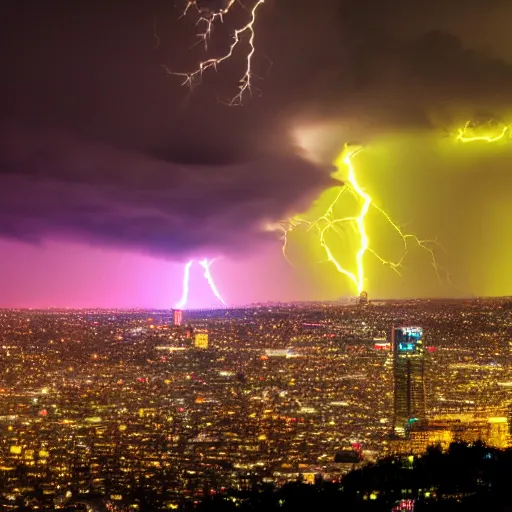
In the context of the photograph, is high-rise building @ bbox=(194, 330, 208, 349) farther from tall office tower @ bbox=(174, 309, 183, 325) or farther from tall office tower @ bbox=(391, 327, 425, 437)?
tall office tower @ bbox=(391, 327, 425, 437)

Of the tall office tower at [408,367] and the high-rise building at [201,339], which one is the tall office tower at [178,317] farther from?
the tall office tower at [408,367]

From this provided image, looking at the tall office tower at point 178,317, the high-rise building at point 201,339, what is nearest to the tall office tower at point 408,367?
the high-rise building at point 201,339

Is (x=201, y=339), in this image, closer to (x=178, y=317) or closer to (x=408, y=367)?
(x=178, y=317)

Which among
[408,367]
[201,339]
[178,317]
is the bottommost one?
[408,367]

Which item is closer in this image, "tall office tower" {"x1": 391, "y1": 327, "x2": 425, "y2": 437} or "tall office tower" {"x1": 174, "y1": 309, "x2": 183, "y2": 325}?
"tall office tower" {"x1": 391, "y1": 327, "x2": 425, "y2": 437}

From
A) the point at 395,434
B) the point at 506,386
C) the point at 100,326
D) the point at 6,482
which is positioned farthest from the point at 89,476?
the point at 100,326

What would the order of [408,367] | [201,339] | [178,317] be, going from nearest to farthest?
[408,367], [178,317], [201,339]

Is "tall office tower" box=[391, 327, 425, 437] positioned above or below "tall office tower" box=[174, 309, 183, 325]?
below

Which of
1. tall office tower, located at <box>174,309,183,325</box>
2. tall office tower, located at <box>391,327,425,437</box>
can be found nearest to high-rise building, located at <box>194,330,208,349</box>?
tall office tower, located at <box>174,309,183,325</box>

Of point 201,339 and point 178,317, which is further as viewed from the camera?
point 201,339

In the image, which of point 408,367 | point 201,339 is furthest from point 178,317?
point 408,367
